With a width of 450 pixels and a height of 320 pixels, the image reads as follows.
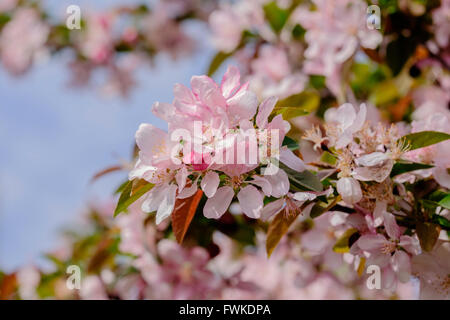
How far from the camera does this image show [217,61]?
1763mm

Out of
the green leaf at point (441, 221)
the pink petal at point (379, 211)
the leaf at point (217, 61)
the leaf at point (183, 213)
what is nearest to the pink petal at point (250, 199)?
the leaf at point (183, 213)

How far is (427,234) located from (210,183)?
1.25 feet

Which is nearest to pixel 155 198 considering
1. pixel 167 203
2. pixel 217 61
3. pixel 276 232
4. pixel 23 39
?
pixel 167 203

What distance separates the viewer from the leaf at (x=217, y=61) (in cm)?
176

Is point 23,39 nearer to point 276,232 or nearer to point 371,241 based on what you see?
point 276,232

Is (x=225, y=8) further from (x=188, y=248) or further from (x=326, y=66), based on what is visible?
(x=188, y=248)

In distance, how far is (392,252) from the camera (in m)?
0.88

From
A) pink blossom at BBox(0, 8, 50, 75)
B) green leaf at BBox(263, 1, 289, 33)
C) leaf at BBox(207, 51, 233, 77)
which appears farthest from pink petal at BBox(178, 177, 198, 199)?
pink blossom at BBox(0, 8, 50, 75)

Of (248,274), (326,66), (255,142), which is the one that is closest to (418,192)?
(255,142)

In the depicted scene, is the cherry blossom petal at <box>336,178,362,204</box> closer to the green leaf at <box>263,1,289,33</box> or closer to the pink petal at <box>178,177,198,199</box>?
the pink petal at <box>178,177,198,199</box>

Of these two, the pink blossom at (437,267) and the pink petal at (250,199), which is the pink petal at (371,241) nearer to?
the pink blossom at (437,267)

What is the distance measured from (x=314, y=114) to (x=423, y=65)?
1.15 ft

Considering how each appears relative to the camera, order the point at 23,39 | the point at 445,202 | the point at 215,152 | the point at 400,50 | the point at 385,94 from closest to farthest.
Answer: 1. the point at 215,152
2. the point at 445,202
3. the point at 400,50
4. the point at 385,94
5. the point at 23,39

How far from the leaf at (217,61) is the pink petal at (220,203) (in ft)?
→ 3.46
